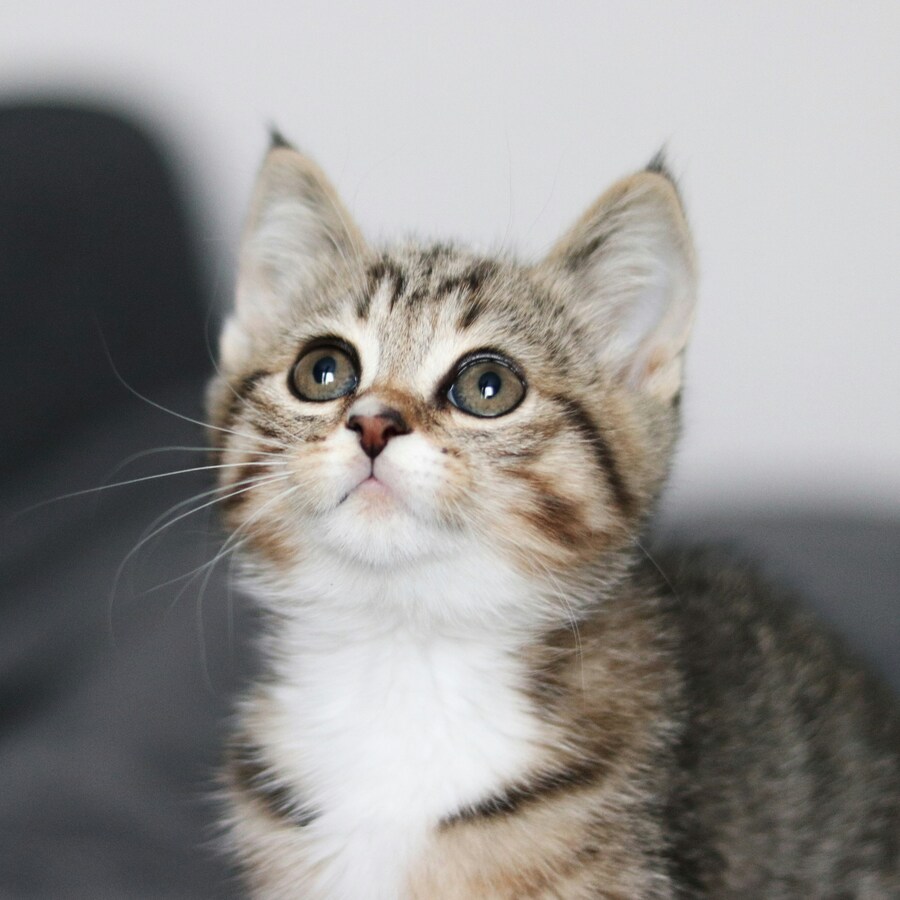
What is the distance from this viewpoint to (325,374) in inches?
44.8

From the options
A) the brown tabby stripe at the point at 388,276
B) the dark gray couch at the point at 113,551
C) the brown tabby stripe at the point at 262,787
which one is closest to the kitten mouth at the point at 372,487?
the brown tabby stripe at the point at 388,276

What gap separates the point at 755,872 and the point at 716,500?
1137 mm

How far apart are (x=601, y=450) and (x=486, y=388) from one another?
5.1 inches

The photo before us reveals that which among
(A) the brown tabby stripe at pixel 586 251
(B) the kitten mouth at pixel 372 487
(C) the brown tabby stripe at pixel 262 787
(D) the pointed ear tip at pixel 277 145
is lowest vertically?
(C) the brown tabby stripe at pixel 262 787

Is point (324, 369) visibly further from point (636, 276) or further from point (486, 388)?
point (636, 276)

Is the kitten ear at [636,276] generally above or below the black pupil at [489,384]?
above

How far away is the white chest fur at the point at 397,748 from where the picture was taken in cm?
108

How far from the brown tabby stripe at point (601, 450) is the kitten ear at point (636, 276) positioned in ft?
0.27

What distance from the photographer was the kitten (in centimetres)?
104

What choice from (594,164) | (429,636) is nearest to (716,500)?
(594,164)

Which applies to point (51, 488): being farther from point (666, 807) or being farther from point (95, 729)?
point (666, 807)

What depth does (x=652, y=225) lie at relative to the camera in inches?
44.4

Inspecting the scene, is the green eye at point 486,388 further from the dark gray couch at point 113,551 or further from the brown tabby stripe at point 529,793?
the dark gray couch at point 113,551

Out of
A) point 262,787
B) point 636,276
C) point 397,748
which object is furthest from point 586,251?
point 262,787
